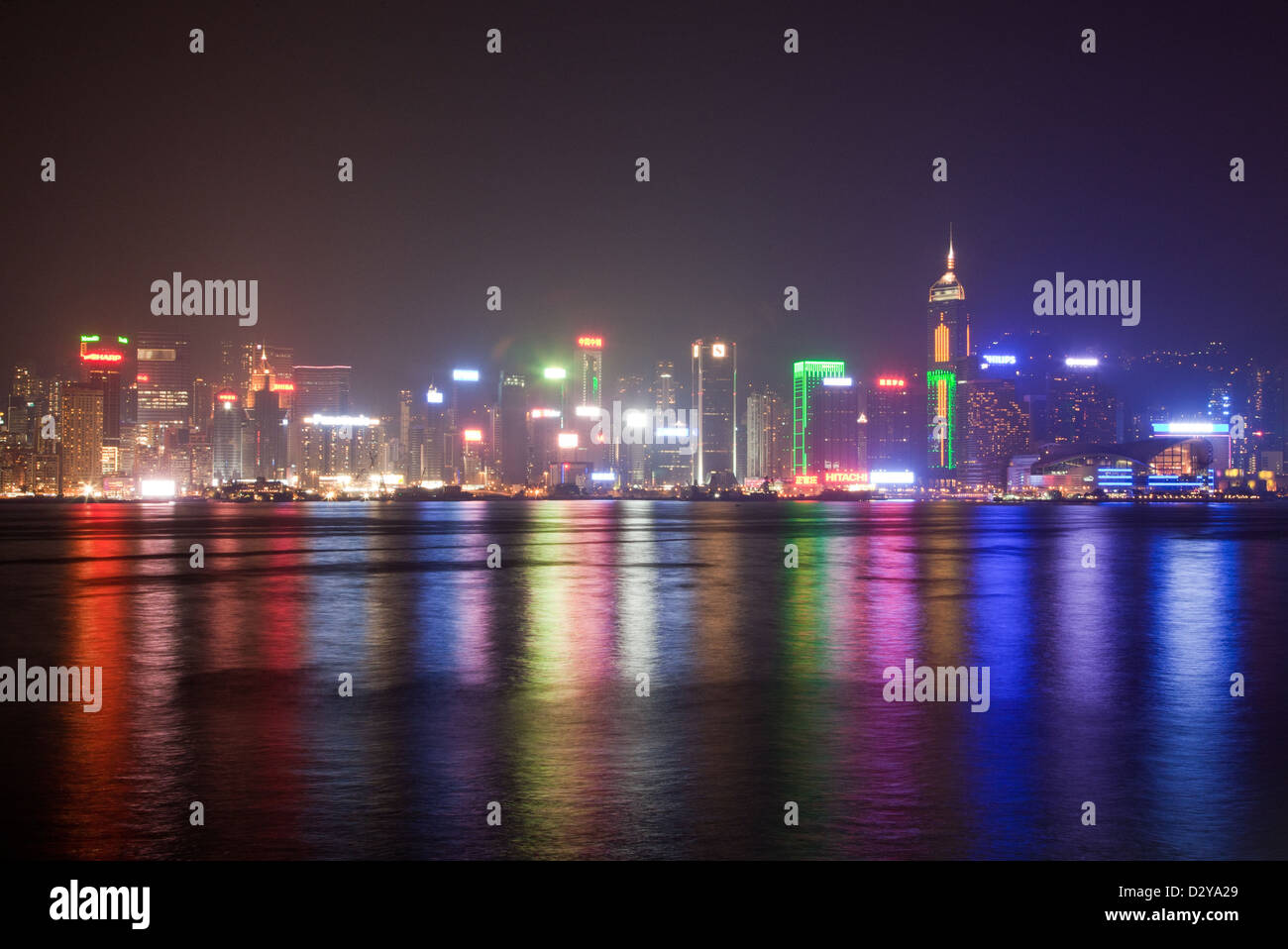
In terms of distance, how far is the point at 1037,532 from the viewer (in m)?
95.9

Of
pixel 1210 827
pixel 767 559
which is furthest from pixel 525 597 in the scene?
pixel 1210 827

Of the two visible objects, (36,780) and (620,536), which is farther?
(620,536)

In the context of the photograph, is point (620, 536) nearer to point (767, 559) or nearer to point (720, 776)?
point (767, 559)

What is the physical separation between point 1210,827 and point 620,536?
2965 inches

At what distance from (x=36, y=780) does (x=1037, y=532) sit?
9295 centimetres

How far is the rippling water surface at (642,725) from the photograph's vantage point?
11.4 m

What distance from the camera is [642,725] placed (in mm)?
16984

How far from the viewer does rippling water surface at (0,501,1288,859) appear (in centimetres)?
1142
